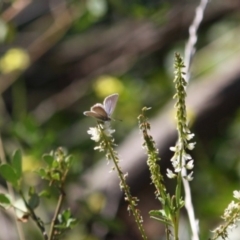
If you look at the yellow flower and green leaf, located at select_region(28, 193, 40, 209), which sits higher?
the yellow flower

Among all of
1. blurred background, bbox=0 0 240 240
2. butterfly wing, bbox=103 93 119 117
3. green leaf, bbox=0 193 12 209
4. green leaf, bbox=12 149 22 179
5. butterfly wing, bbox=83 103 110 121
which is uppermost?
blurred background, bbox=0 0 240 240

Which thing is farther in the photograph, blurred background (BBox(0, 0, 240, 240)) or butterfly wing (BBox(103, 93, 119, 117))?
blurred background (BBox(0, 0, 240, 240))

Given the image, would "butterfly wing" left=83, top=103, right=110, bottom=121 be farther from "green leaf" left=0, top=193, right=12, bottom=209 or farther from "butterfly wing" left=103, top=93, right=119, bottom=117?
"green leaf" left=0, top=193, right=12, bottom=209

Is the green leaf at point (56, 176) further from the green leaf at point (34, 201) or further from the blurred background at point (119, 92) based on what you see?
the blurred background at point (119, 92)

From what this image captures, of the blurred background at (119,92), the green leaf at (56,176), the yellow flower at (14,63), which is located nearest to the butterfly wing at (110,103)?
the green leaf at (56,176)

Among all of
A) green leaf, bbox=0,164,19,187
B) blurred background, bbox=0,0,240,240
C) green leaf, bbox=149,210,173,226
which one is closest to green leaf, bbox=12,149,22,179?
green leaf, bbox=0,164,19,187

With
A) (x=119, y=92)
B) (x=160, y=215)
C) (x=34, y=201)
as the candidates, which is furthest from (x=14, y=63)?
(x=160, y=215)
